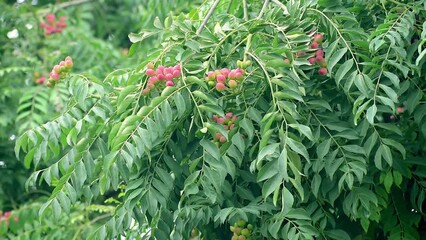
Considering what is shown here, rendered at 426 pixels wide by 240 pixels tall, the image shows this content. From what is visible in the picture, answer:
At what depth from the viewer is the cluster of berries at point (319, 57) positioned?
3139 mm

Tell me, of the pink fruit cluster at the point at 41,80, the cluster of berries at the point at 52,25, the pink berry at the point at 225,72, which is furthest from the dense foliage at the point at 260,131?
the cluster of berries at the point at 52,25

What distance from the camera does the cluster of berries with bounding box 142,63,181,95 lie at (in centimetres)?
301

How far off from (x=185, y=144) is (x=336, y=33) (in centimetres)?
59

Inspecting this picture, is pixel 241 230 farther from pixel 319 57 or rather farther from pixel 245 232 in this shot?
pixel 319 57

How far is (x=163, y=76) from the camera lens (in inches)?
119

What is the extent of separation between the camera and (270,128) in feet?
9.66

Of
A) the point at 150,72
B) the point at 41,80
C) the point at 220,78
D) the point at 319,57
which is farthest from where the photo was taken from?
the point at 41,80

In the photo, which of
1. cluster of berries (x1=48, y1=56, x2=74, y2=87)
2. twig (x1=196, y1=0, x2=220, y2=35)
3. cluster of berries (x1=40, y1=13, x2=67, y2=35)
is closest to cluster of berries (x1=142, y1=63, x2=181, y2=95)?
twig (x1=196, y1=0, x2=220, y2=35)

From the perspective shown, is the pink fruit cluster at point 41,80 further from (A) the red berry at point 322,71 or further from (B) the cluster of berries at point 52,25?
(A) the red berry at point 322,71

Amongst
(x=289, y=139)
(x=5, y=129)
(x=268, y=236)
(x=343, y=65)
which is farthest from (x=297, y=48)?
(x=5, y=129)

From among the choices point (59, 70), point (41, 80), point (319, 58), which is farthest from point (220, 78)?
point (41, 80)

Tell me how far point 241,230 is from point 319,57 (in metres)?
0.60

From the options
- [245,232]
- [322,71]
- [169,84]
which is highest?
[169,84]

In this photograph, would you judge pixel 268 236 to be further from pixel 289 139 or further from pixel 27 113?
pixel 27 113
